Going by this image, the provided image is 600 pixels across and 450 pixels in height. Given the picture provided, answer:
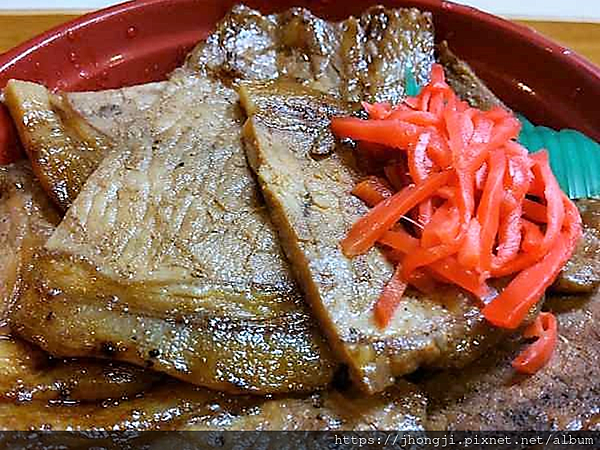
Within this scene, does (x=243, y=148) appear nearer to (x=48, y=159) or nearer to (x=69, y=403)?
(x=48, y=159)

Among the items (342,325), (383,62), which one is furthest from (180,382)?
(383,62)

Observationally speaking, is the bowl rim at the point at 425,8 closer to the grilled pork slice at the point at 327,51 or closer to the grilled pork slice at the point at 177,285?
the grilled pork slice at the point at 327,51

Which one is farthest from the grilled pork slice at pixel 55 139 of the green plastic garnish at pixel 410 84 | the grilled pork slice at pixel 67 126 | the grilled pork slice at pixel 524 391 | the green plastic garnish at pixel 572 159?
the green plastic garnish at pixel 572 159

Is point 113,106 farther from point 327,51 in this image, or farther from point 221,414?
point 221,414

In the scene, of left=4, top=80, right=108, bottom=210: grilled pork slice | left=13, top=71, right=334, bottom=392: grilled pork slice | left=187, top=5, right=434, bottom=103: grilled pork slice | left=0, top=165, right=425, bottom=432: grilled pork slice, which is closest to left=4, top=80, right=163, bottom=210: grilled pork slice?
left=4, top=80, right=108, bottom=210: grilled pork slice

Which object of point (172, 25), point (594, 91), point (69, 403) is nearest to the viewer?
point (69, 403)

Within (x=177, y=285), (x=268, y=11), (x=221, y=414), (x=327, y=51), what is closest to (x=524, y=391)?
(x=221, y=414)
